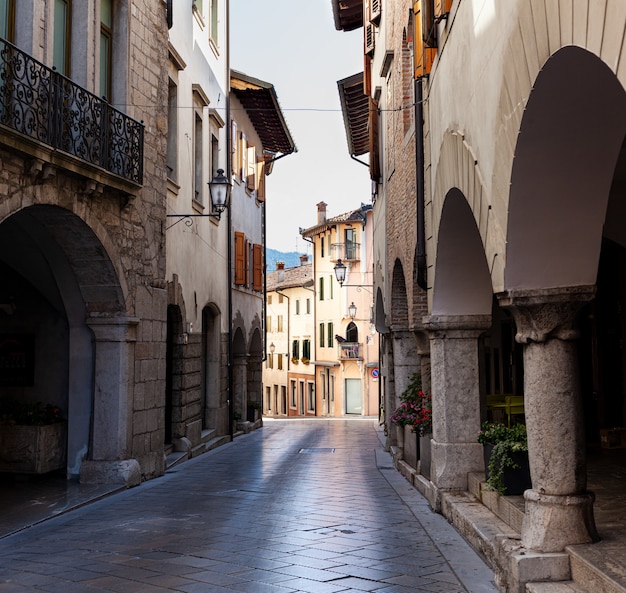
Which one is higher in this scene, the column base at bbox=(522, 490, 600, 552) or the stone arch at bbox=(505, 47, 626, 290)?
the stone arch at bbox=(505, 47, 626, 290)

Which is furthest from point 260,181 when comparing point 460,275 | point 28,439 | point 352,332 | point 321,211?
point 321,211

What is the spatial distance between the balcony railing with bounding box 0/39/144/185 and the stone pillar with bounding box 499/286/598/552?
574cm

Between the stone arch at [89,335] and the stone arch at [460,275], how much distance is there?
463cm

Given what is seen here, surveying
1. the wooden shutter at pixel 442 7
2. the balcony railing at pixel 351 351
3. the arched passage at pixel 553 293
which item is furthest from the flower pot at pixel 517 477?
the balcony railing at pixel 351 351

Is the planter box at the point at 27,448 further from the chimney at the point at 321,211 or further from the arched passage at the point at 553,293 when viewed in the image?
the chimney at the point at 321,211

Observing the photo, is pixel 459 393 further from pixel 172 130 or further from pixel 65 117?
pixel 172 130

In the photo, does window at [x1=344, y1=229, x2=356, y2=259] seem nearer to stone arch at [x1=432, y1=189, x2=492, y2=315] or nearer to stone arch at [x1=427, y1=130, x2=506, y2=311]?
stone arch at [x1=427, y1=130, x2=506, y2=311]

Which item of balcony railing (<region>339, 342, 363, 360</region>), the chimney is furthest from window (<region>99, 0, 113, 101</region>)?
the chimney

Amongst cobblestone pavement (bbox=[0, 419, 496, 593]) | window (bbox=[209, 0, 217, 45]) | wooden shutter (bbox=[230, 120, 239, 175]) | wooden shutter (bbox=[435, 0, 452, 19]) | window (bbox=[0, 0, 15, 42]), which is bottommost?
cobblestone pavement (bbox=[0, 419, 496, 593])

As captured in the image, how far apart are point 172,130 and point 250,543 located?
9.56 meters

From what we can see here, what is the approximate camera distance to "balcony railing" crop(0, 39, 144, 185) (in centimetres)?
866

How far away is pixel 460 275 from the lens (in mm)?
9273

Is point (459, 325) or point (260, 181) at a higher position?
point (260, 181)

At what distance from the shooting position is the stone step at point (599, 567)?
4.68m
